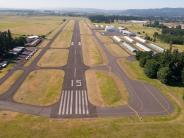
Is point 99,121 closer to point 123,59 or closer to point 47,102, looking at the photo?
point 47,102

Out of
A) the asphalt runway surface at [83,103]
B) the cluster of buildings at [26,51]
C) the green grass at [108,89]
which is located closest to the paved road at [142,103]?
the asphalt runway surface at [83,103]

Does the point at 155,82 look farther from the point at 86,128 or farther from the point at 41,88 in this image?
the point at 86,128

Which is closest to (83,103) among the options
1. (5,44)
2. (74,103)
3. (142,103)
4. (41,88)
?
(74,103)

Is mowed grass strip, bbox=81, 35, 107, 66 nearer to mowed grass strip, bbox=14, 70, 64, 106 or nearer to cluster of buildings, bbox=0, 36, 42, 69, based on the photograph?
mowed grass strip, bbox=14, 70, 64, 106

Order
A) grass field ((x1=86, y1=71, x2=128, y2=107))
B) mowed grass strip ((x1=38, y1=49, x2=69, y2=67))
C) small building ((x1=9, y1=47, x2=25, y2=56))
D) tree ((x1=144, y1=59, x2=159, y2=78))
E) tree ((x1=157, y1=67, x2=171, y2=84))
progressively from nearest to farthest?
grass field ((x1=86, y1=71, x2=128, y2=107)) → tree ((x1=157, y1=67, x2=171, y2=84)) → tree ((x1=144, y1=59, x2=159, y2=78)) → mowed grass strip ((x1=38, y1=49, x2=69, y2=67)) → small building ((x1=9, y1=47, x2=25, y2=56))

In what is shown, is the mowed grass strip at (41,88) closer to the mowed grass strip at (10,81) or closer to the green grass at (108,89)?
the mowed grass strip at (10,81)

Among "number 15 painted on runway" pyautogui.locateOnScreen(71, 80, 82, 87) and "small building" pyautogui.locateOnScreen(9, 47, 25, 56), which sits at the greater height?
"small building" pyautogui.locateOnScreen(9, 47, 25, 56)

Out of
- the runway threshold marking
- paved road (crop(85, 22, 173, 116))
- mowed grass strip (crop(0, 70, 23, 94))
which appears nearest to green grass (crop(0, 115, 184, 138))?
paved road (crop(85, 22, 173, 116))

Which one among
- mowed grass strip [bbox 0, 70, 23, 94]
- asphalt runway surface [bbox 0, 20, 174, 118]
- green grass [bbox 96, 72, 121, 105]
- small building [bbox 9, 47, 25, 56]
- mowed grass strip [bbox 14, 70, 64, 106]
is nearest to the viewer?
asphalt runway surface [bbox 0, 20, 174, 118]
